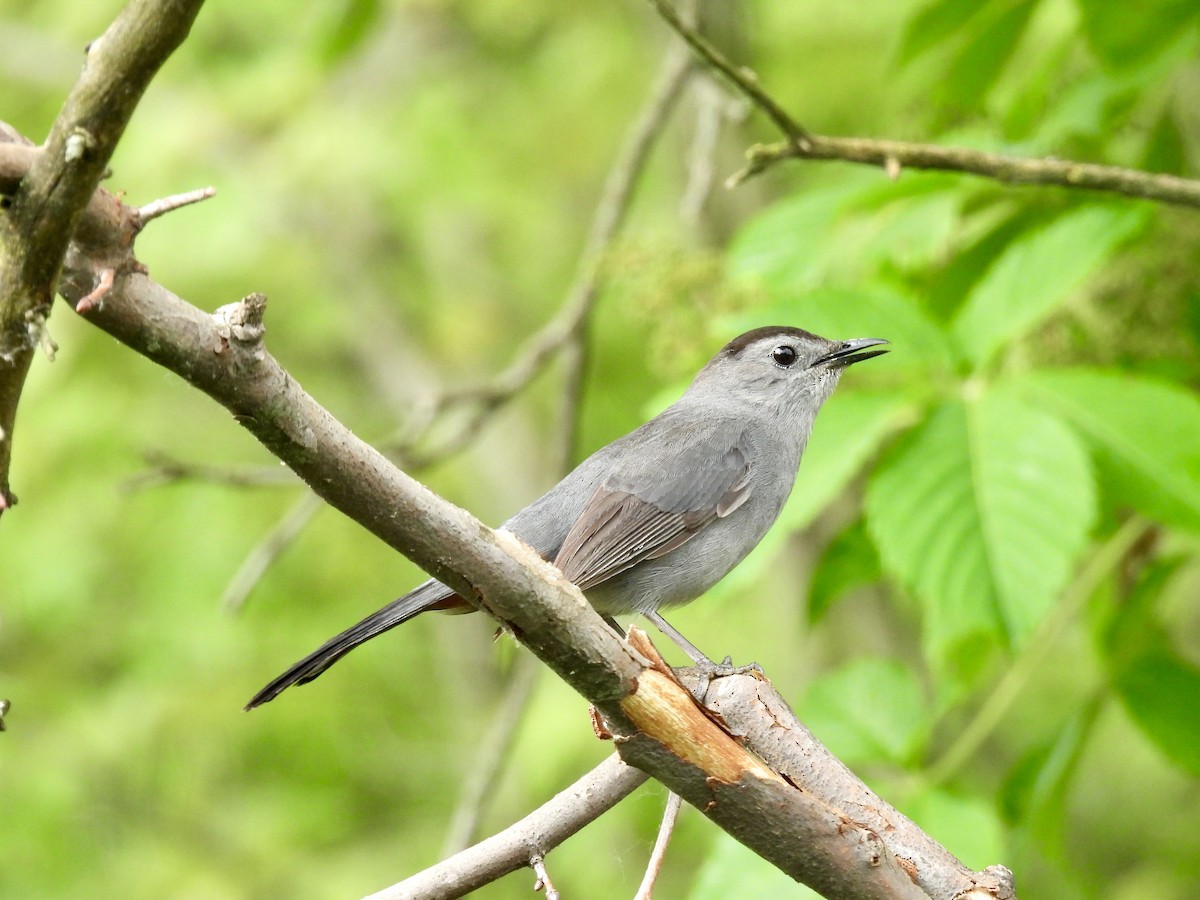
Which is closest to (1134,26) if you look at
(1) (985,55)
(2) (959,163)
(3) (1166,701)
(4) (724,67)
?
(1) (985,55)

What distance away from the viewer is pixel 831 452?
3.15 m

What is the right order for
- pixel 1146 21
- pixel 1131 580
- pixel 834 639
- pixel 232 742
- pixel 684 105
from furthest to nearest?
pixel 232 742
pixel 684 105
pixel 834 639
pixel 1131 580
pixel 1146 21

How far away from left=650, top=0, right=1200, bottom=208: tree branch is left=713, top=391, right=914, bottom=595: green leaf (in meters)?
0.61

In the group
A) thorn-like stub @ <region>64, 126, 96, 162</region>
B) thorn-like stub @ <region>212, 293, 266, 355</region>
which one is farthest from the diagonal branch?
thorn-like stub @ <region>212, 293, 266, 355</region>

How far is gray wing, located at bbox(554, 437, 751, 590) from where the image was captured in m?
3.23

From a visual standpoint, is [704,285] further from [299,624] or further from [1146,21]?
[299,624]

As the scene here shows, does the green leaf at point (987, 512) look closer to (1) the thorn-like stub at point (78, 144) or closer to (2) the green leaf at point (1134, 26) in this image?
(2) the green leaf at point (1134, 26)

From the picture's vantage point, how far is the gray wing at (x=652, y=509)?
3.23 metres

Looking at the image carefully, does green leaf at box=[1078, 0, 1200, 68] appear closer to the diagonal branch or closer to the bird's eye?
the bird's eye

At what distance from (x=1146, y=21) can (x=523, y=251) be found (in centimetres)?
680

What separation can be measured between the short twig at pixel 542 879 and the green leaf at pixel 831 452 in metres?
1.30

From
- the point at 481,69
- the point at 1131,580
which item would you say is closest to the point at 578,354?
the point at 1131,580

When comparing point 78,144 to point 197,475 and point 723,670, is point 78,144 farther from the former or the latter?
point 197,475

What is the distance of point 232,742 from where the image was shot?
7496 mm
